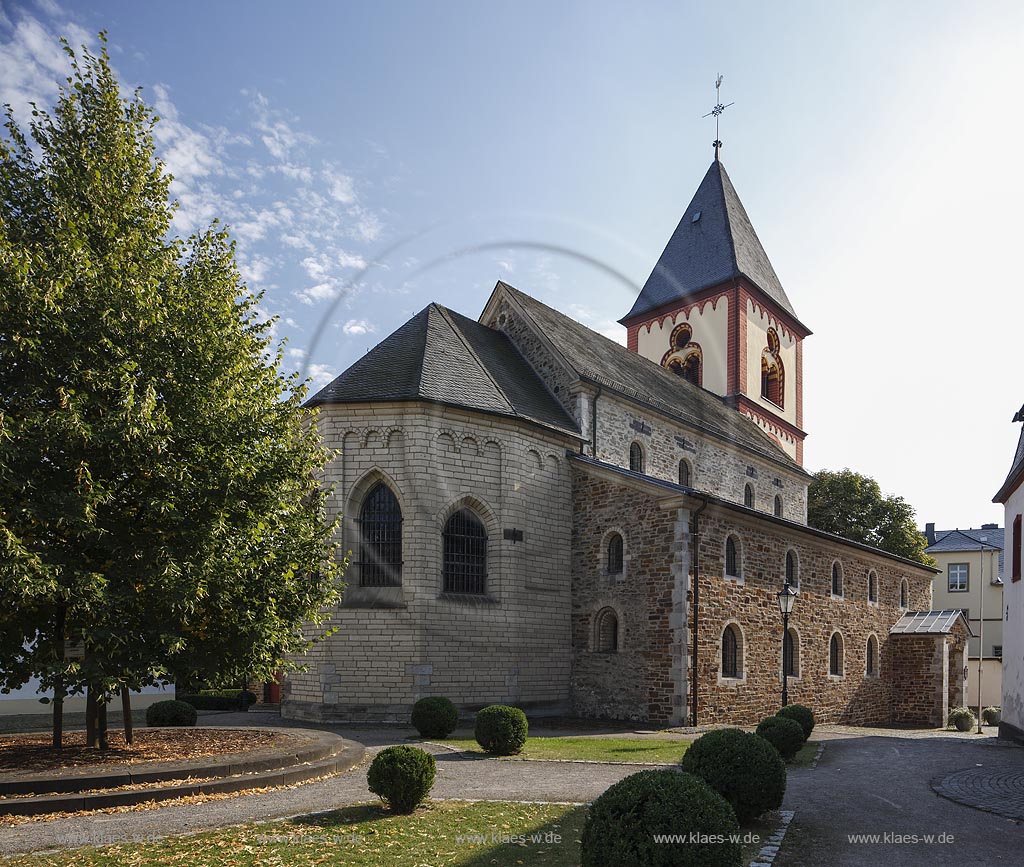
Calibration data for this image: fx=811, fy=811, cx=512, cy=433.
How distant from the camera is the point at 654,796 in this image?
5.96 meters

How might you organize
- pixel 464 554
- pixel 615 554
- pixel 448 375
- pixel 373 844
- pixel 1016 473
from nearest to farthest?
pixel 373 844, pixel 1016 473, pixel 464 554, pixel 448 375, pixel 615 554

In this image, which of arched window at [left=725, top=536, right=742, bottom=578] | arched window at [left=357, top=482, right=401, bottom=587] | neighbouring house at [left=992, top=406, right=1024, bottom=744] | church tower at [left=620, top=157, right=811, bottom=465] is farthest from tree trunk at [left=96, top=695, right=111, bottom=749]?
church tower at [left=620, top=157, right=811, bottom=465]

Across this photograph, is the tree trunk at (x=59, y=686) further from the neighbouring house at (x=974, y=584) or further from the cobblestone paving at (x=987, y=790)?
the neighbouring house at (x=974, y=584)

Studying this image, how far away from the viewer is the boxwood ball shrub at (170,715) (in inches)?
676

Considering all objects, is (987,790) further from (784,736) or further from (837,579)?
(837,579)

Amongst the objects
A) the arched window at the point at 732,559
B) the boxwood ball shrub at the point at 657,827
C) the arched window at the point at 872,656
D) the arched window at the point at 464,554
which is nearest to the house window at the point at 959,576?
the arched window at the point at 872,656

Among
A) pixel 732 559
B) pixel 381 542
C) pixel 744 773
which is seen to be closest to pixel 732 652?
pixel 732 559

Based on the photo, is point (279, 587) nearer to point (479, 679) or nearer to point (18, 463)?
point (18, 463)

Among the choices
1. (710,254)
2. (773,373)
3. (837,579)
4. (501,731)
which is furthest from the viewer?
(773,373)

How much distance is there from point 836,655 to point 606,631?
34.7 ft

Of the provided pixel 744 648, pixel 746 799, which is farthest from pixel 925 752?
pixel 746 799

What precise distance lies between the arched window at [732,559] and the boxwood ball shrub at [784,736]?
9133mm

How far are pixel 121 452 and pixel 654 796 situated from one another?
8.95 m

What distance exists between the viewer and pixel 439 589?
20.9 metres
